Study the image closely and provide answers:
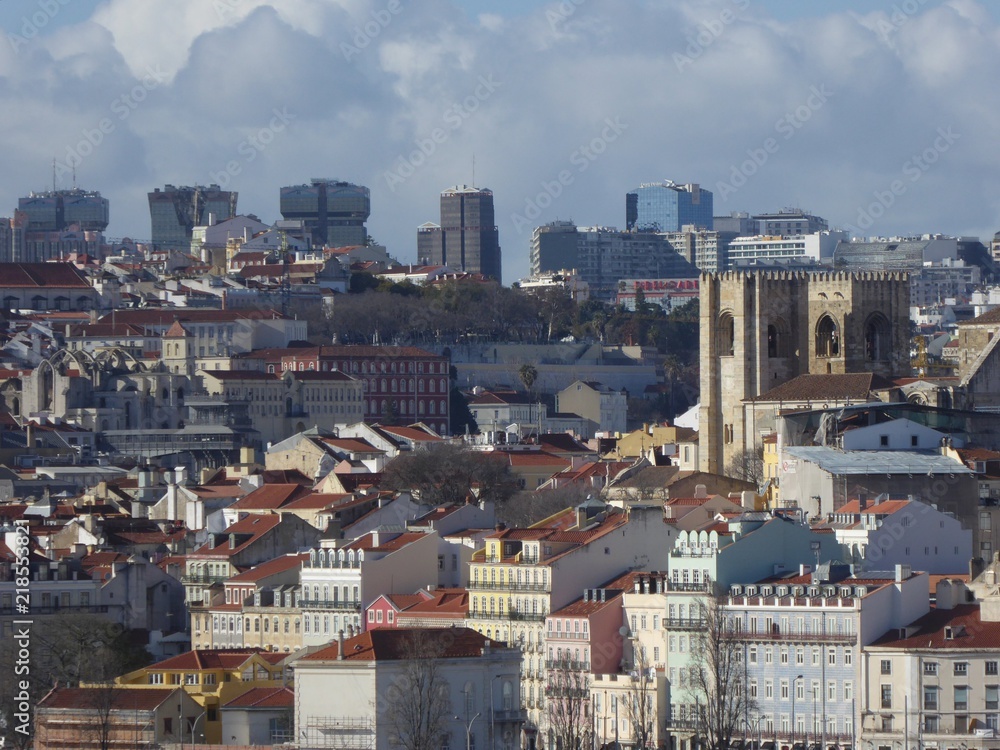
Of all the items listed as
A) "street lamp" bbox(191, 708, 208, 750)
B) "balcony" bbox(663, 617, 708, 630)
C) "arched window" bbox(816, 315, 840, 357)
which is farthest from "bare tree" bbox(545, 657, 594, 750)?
"arched window" bbox(816, 315, 840, 357)

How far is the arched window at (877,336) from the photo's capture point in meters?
107

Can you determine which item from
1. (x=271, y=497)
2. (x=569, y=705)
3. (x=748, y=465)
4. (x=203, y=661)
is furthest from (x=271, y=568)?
(x=748, y=465)

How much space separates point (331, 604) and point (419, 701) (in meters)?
15.1

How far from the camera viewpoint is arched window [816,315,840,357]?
4168 inches

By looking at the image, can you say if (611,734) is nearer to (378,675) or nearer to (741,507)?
(378,675)

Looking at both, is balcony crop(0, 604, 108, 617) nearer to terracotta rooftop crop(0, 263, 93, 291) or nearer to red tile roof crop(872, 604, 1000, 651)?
red tile roof crop(872, 604, 1000, 651)

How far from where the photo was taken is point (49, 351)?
16538cm

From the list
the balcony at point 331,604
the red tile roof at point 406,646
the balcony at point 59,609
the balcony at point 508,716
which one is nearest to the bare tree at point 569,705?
the balcony at point 508,716

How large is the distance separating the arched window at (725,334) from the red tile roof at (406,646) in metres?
44.0

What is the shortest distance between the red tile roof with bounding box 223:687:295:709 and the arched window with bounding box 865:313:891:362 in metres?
45.8

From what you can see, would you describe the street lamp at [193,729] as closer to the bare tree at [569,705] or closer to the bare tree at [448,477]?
the bare tree at [569,705]

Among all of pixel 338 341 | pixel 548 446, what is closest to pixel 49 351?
pixel 338 341

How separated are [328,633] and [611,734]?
1018 centimetres

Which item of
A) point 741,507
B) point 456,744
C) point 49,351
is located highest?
point 49,351
